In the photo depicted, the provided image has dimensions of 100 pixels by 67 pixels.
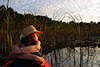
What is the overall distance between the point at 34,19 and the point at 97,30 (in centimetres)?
971

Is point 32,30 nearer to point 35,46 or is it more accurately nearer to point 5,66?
point 35,46

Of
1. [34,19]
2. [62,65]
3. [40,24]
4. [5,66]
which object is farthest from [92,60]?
[5,66]

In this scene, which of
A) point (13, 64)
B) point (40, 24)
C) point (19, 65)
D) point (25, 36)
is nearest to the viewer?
point (19, 65)

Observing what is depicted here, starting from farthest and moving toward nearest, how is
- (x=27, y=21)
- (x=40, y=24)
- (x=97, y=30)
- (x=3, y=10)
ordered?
(x=97, y=30) < (x=40, y=24) < (x=27, y=21) < (x=3, y=10)

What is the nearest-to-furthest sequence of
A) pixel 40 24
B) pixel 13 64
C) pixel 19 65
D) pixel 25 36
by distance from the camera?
pixel 19 65
pixel 13 64
pixel 25 36
pixel 40 24

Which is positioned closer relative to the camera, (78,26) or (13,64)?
(13,64)

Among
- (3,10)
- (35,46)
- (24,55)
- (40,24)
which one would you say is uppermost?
(3,10)

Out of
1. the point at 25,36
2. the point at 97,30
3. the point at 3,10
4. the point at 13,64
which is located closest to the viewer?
the point at 13,64

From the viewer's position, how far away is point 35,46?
1.62m

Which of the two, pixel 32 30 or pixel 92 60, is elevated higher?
pixel 32 30

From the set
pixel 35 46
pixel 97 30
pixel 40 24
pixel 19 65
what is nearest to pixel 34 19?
pixel 40 24

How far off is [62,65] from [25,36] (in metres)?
1.98

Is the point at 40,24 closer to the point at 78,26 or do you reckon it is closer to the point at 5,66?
the point at 78,26

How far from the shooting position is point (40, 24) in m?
3.48
